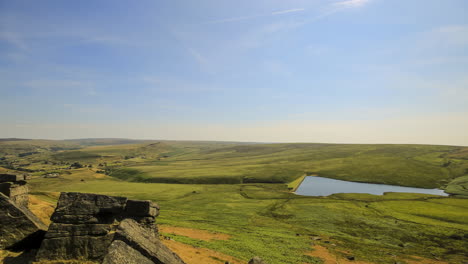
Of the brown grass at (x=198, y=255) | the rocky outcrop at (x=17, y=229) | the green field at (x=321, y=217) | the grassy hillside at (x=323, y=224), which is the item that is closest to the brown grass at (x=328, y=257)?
the grassy hillside at (x=323, y=224)

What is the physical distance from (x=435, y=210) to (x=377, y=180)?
59.8 meters

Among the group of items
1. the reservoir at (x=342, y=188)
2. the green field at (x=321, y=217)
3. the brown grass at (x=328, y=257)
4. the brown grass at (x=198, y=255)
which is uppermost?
the brown grass at (x=198, y=255)

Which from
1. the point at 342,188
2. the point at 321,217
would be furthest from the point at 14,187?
the point at 342,188

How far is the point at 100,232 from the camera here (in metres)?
17.6

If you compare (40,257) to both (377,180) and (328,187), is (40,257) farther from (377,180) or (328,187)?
(377,180)

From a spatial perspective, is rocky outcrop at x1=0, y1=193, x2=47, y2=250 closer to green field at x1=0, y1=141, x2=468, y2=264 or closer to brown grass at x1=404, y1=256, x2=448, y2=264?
green field at x1=0, y1=141, x2=468, y2=264

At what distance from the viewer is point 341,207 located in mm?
71188

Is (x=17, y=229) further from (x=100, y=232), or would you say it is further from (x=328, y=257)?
(x=328, y=257)

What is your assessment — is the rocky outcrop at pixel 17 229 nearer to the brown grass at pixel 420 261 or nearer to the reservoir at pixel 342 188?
the brown grass at pixel 420 261

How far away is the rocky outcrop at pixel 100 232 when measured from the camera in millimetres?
12817

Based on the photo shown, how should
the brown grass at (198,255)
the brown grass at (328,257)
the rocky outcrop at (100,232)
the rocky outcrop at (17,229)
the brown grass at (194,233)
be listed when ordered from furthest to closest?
the brown grass at (194,233) → the brown grass at (328,257) → the brown grass at (198,255) → the rocky outcrop at (17,229) → the rocky outcrop at (100,232)

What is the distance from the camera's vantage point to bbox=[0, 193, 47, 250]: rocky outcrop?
669 inches

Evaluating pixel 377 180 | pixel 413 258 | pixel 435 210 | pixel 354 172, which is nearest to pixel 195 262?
pixel 413 258

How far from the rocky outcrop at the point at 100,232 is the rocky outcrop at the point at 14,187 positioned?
12531mm
